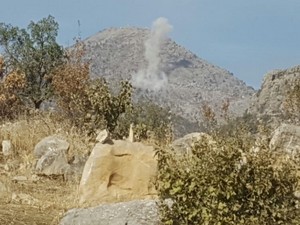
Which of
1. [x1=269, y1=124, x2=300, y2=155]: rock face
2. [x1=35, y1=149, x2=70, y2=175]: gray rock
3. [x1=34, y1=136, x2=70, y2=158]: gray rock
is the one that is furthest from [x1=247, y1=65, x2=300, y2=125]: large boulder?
[x1=35, y1=149, x2=70, y2=175]: gray rock

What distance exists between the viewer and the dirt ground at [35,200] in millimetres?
8711

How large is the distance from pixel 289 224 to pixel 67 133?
8.93 m

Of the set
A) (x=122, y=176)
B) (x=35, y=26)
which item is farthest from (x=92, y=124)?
(x=35, y=26)

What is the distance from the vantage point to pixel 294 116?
2320 cm

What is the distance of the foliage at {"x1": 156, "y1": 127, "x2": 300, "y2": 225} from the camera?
6004 millimetres

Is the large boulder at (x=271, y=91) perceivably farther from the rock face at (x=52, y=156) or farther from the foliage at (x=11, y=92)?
the rock face at (x=52, y=156)

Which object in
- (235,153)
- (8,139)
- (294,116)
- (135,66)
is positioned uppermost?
(135,66)

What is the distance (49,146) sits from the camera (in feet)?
42.7

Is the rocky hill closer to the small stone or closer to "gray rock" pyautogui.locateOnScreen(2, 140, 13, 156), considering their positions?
"gray rock" pyautogui.locateOnScreen(2, 140, 13, 156)

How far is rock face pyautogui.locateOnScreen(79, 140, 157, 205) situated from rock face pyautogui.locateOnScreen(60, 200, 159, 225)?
95.0 inches

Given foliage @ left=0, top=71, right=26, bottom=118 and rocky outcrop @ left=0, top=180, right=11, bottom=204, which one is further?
foliage @ left=0, top=71, right=26, bottom=118

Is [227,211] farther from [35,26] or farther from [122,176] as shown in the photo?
[35,26]

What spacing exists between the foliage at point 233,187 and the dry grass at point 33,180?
2818 millimetres

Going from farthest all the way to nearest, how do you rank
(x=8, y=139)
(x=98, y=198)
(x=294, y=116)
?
(x=294, y=116) < (x=8, y=139) < (x=98, y=198)
